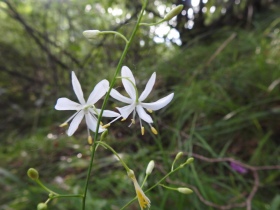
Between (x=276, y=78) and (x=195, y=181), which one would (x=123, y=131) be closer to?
(x=195, y=181)

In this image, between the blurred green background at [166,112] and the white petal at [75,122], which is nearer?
the white petal at [75,122]

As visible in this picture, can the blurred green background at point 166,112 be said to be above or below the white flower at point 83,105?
above

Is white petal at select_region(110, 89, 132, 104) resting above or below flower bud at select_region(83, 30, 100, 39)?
below

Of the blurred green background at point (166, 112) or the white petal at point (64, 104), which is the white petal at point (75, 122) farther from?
the blurred green background at point (166, 112)

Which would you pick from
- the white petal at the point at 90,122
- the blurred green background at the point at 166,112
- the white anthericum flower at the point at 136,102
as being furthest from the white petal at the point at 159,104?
the blurred green background at the point at 166,112

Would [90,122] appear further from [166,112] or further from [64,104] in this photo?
[166,112]

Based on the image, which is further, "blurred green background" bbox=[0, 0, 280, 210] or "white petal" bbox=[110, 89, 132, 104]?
"blurred green background" bbox=[0, 0, 280, 210]

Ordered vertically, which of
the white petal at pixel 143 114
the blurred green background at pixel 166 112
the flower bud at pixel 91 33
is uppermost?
the blurred green background at pixel 166 112

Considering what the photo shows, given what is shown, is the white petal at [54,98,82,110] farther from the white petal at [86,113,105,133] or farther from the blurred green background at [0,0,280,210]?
the blurred green background at [0,0,280,210]

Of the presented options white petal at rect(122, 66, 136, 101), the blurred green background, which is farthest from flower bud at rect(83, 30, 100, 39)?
the blurred green background
